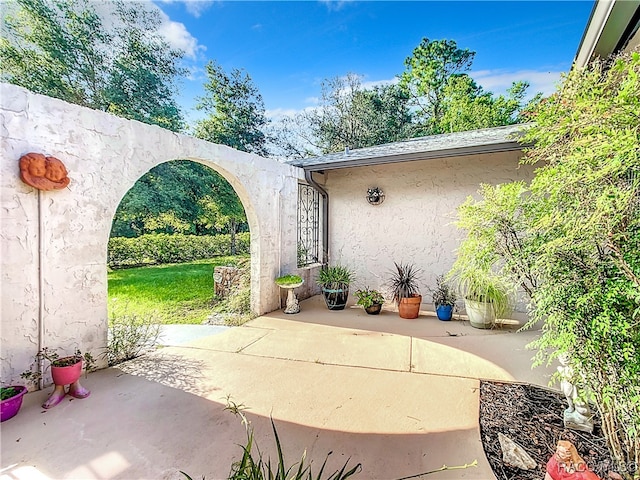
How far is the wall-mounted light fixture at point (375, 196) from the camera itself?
7.30 metres

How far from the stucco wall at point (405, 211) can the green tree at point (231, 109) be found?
33.8ft

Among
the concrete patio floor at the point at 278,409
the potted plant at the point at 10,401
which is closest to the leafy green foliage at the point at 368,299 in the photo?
the concrete patio floor at the point at 278,409

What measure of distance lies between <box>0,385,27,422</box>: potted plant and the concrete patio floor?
102 mm

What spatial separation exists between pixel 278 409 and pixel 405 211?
5.28m

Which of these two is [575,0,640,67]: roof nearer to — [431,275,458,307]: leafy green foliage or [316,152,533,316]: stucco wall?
[316,152,533,316]: stucco wall

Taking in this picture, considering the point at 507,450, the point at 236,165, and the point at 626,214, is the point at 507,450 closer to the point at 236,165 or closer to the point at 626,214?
the point at 626,214

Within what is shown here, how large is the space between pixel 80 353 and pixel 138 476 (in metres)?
1.91

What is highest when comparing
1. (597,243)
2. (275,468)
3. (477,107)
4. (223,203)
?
(477,107)

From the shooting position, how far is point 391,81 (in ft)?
64.2

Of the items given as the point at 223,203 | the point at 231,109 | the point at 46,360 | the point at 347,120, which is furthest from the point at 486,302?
the point at 347,120

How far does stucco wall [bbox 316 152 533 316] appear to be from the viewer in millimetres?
6559

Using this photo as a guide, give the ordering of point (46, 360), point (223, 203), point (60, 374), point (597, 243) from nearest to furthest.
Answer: point (597, 243) < point (60, 374) < point (46, 360) < point (223, 203)

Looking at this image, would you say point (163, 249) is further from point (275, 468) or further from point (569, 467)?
point (569, 467)

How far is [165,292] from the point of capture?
850cm
